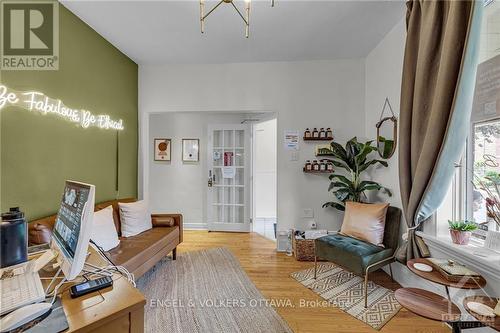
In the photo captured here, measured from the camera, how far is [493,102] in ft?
Answer: 5.19

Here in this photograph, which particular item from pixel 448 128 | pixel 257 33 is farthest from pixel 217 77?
pixel 448 128

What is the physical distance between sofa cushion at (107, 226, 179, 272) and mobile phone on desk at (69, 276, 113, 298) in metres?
1.13

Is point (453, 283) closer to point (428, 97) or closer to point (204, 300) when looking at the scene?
point (428, 97)

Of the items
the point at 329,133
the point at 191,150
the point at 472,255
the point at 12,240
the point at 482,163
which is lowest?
the point at 472,255

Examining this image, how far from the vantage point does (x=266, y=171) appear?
5445mm

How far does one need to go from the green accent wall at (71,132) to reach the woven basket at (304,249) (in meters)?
2.62

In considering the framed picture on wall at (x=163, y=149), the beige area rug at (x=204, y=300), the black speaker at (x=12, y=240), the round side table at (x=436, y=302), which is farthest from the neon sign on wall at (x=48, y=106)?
the round side table at (x=436, y=302)

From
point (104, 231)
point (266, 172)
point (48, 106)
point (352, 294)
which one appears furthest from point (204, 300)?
point (266, 172)

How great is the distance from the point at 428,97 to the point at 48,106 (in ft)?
11.0

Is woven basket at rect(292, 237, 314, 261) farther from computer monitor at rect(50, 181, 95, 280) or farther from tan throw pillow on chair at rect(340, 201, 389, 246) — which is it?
computer monitor at rect(50, 181, 95, 280)

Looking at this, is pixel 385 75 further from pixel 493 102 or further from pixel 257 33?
pixel 257 33

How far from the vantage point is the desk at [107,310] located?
0.80 metres

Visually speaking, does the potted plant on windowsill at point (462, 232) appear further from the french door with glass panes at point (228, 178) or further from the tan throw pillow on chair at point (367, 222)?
the french door with glass panes at point (228, 178)

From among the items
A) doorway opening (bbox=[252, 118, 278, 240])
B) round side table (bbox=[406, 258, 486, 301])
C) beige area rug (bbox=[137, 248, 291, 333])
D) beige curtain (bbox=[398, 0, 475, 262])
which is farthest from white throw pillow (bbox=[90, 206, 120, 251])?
doorway opening (bbox=[252, 118, 278, 240])
